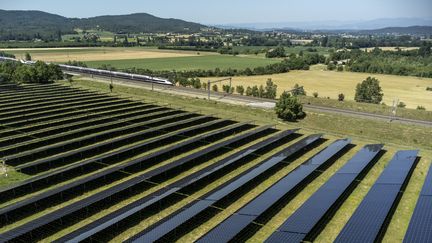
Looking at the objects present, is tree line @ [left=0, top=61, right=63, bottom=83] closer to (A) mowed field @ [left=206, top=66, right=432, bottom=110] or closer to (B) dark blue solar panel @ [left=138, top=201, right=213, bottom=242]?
(A) mowed field @ [left=206, top=66, right=432, bottom=110]

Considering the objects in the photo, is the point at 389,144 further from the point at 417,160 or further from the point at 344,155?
the point at 344,155

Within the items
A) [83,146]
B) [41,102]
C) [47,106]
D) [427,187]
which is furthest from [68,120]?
[427,187]

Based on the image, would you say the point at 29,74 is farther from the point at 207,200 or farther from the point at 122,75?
the point at 207,200

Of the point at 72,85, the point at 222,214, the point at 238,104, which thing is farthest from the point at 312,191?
the point at 72,85

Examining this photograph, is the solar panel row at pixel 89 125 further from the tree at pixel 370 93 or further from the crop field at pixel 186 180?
the tree at pixel 370 93

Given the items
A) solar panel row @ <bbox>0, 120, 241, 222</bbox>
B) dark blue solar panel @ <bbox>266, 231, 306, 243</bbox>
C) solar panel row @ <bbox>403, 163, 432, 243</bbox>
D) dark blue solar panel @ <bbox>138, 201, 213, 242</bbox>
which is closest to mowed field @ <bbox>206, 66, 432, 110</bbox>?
solar panel row @ <bbox>403, 163, 432, 243</bbox>
